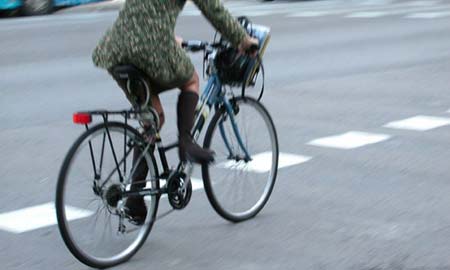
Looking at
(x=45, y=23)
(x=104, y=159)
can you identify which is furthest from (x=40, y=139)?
(x=45, y=23)

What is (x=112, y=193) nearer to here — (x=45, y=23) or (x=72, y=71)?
(x=72, y=71)

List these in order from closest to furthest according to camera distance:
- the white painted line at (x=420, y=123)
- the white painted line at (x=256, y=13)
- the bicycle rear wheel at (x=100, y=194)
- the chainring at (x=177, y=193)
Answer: the bicycle rear wheel at (x=100, y=194) < the chainring at (x=177, y=193) < the white painted line at (x=420, y=123) < the white painted line at (x=256, y=13)

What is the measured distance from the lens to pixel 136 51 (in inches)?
207

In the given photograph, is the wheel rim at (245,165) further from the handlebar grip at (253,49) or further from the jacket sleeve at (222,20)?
the jacket sleeve at (222,20)

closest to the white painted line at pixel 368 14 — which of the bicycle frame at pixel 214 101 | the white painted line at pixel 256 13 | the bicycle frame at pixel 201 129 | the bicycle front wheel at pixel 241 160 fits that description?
the white painted line at pixel 256 13

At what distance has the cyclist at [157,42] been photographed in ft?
17.3

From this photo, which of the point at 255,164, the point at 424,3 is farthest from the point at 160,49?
the point at 424,3

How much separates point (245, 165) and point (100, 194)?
1.27 meters

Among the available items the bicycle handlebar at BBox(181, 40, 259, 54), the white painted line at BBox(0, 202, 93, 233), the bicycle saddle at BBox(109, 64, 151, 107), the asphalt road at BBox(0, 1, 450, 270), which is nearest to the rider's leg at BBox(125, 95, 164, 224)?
the bicycle saddle at BBox(109, 64, 151, 107)

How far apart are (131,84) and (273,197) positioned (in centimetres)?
183

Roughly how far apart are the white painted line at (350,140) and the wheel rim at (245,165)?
223cm

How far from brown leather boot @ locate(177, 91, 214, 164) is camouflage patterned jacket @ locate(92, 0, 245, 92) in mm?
204

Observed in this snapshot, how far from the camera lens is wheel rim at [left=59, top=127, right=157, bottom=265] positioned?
5121 mm

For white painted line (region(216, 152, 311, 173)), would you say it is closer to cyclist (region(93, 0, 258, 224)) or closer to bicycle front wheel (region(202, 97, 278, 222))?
bicycle front wheel (region(202, 97, 278, 222))
